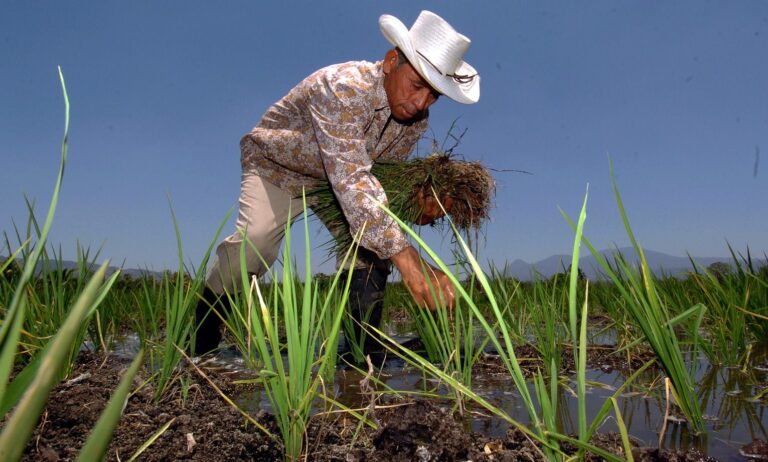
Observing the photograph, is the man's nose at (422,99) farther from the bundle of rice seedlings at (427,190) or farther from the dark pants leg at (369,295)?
the dark pants leg at (369,295)

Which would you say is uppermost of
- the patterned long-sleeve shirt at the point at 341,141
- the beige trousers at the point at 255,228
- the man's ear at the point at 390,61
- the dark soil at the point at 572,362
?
the man's ear at the point at 390,61

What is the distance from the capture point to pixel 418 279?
7.88 feet

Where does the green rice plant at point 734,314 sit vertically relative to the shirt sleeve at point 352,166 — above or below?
below

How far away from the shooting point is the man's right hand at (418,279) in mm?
2336

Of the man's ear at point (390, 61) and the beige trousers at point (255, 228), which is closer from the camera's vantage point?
the man's ear at point (390, 61)

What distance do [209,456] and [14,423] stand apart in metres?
0.97

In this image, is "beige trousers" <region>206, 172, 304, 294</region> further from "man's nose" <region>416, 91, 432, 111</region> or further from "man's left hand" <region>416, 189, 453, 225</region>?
"man's nose" <region>416, 91, 432, 111</region>

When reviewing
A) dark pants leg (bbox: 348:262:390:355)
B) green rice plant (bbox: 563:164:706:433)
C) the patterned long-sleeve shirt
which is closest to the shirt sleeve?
the patterned long-sleeve shirt

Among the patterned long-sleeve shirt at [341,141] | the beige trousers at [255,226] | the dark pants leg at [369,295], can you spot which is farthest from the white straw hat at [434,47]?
the beige trousers at [255,226]

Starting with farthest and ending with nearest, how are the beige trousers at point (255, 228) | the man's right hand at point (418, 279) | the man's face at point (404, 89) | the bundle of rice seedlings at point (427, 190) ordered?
the beige trousers at point (255, 228) < the bundle of rice seedlings at point (427, 190) < the man's face at point (404, 89) < the man's right hand at point (418, 279)

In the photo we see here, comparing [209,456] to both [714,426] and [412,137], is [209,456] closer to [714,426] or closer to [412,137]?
[714,426]

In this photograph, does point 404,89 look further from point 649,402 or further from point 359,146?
point 649,402

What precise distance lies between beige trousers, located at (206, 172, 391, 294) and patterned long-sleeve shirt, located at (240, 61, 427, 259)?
0.07m

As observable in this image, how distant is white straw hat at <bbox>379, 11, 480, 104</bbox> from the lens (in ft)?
8.59
